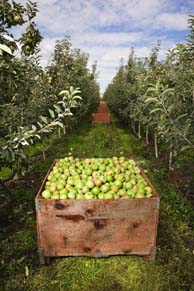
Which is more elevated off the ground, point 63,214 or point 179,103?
point 179,103

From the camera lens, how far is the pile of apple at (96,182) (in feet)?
10.4

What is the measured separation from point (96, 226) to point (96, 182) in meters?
0.56

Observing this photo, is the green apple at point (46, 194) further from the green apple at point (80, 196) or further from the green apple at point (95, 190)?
the green apple at point (95, 190)

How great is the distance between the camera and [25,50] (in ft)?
11.3

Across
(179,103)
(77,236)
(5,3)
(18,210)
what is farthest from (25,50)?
(179,103)

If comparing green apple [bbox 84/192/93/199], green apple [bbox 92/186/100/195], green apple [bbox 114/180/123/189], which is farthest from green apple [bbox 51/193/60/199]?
green apple [bbox 114/180/123/189]

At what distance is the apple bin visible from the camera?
10.1 feet

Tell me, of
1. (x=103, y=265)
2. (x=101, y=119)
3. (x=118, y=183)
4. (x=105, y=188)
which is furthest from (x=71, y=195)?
(x=101, y=119)

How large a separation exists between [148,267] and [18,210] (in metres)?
2.66

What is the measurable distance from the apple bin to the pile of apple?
0.11 m

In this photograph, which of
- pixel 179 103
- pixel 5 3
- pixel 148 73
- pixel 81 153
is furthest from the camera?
pixel 81 153

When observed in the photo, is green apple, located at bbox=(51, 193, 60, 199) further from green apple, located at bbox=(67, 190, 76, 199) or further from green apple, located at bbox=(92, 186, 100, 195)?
green apple, located at bbox=(92, 186, 100, 195)

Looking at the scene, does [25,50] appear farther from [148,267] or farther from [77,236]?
[148,267]

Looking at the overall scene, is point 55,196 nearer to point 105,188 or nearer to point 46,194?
point 46,194
